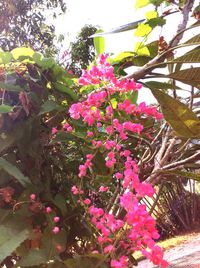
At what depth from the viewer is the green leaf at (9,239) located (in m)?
0.75

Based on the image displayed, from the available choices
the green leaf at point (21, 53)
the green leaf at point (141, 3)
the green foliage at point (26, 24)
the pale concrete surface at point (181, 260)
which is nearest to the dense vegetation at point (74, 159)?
the green leaf at point (21, 53)

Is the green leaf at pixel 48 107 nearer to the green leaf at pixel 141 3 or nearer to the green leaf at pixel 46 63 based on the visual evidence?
the green leaf at pixel 46 63

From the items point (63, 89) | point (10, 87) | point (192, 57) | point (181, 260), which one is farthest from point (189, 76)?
point (181, 260)

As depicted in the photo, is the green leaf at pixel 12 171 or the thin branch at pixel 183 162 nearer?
the green leaf at pixel 12 171

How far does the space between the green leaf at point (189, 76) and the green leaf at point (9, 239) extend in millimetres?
559

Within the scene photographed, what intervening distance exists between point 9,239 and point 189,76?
2.00 feet

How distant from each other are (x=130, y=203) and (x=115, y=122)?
→ 0.74 ft

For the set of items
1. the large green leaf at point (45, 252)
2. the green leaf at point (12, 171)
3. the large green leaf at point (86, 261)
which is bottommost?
the large green leaf at point (86, 261)

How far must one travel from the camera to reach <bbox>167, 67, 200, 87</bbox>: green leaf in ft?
3.61

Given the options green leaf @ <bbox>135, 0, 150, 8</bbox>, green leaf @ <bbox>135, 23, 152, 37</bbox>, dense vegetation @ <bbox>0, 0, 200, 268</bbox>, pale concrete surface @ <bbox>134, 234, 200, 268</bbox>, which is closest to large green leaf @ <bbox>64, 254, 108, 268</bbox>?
dense vegetation @ <bbox>0, 0, 200, 268</bbox>

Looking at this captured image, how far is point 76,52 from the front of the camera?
7.47 metres

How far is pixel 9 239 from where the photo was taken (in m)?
0.79

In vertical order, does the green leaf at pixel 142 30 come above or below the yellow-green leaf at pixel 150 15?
below

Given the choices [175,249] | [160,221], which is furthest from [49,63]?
[160,221]
